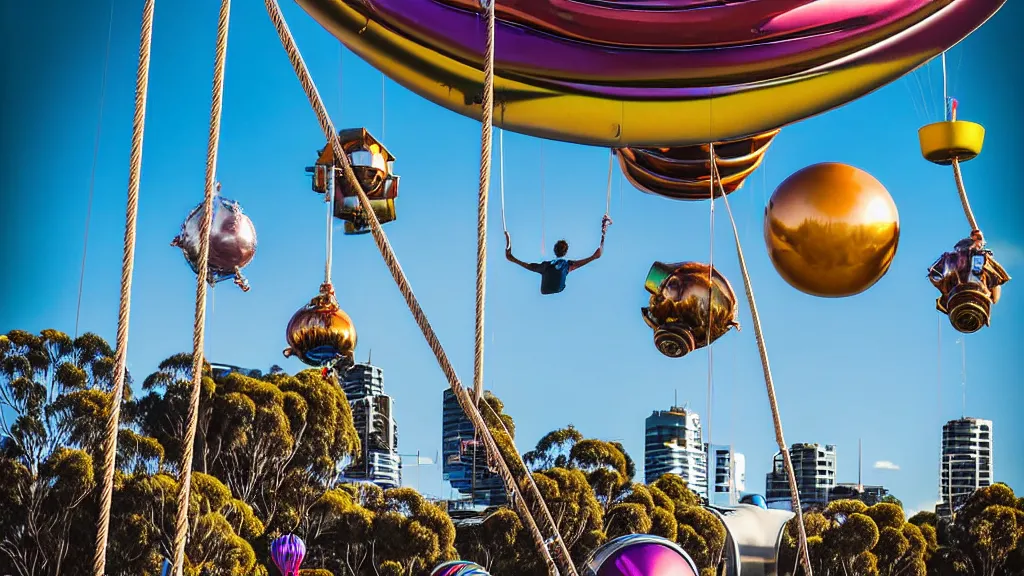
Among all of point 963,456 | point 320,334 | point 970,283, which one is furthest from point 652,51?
point 963,456

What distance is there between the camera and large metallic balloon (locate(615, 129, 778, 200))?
16.5 ft

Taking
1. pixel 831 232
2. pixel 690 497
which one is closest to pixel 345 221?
pixel 831 232

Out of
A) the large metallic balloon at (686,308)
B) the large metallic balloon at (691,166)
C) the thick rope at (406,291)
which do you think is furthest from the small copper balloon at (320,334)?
the thick rope at (406,291)

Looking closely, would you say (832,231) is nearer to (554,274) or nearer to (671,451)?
(554,274)

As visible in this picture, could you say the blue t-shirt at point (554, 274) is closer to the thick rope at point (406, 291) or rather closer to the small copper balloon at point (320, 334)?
the small copper balloon at point (320, 334)

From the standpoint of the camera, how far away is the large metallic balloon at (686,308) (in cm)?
566

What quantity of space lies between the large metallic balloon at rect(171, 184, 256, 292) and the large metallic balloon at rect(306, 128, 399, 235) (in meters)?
1.63

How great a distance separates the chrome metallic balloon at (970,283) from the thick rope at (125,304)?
13.6 feet

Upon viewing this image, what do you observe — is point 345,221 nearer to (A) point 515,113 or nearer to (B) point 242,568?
(A) point 515,113

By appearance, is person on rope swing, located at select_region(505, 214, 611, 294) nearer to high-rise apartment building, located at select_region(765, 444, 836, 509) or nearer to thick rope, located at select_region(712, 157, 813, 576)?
thick rope, located at select_region(712, 157, 813, 576)

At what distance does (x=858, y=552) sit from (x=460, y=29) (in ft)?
89.8

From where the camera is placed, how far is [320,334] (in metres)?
7.27

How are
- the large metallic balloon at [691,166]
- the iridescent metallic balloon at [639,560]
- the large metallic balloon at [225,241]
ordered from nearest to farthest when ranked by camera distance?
the iridescent metallic balloon at [639,560]
the large metallic balloon at [691,166]
the large metallic balloon at [225,241]

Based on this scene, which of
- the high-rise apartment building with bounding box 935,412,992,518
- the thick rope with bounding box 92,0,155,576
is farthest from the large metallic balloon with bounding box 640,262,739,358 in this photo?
the high-rise apartment building with bounding box 935,412,992,518
